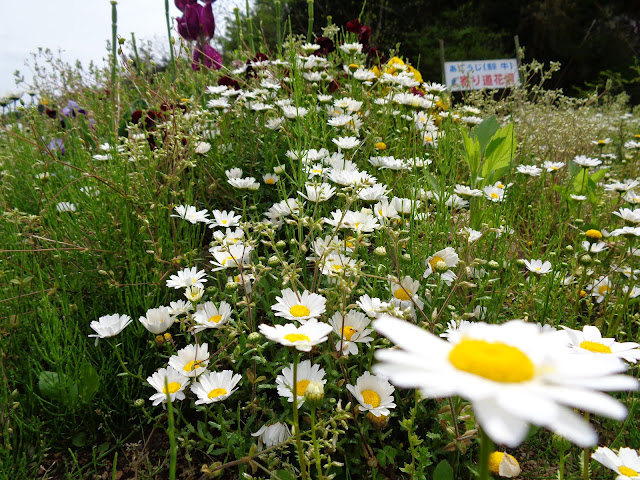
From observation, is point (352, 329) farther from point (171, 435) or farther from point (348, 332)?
point (171, 435)

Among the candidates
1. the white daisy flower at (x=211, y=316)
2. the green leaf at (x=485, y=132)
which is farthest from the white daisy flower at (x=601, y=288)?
the white daisy flower at (x=211, y=316)

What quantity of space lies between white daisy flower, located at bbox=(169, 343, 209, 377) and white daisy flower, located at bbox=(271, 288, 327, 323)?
0.21 meters

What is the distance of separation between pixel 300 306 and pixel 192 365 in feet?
0.95

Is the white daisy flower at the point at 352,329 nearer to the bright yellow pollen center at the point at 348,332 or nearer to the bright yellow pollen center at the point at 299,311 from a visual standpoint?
the bright yellow pollen center at the point at 348,332

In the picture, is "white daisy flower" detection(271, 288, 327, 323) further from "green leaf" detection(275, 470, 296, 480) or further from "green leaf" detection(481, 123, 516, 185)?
"green leaf" detection(481, 123, 516, 185)

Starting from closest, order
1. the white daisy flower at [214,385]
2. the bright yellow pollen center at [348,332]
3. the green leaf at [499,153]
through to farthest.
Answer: the white daisy flower at [214,385], the bright yellow pollen center at [348,332], the green leaf at [499,153]

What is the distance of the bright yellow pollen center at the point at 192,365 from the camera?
93cm

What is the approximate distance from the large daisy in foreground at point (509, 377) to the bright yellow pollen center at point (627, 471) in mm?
467

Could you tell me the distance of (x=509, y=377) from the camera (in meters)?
0.38

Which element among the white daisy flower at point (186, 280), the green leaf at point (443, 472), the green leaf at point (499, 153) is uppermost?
the green leaf at point (499, 153)

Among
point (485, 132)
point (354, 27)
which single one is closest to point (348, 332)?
point (485, 132)

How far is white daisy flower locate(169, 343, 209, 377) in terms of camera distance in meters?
0.93

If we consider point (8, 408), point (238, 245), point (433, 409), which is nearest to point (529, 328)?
point (433, 409)

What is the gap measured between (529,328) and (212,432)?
0.87 meters
